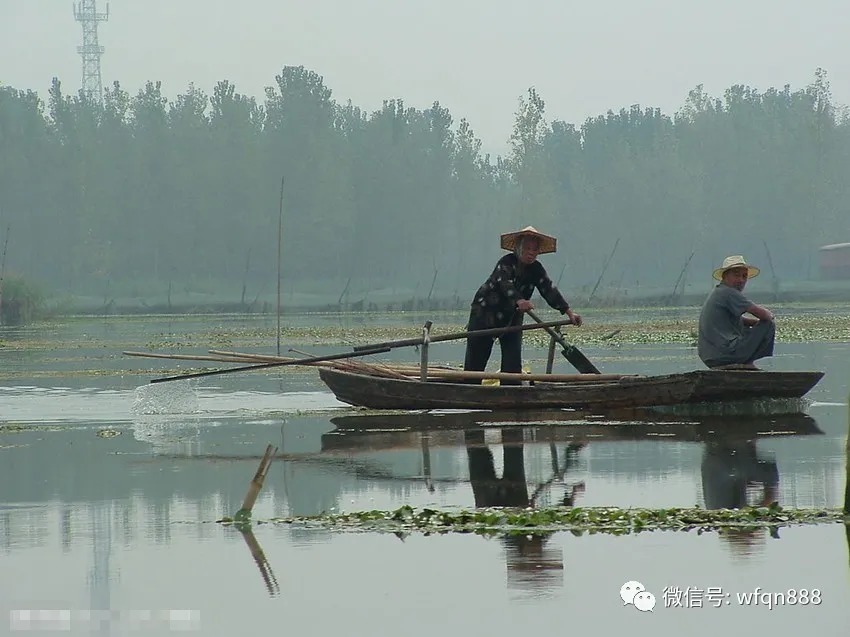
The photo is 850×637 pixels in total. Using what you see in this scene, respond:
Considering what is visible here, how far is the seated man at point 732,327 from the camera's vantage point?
661 inches

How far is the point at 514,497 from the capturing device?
11.4m

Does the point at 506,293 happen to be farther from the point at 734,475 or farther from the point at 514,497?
the point at 514,497

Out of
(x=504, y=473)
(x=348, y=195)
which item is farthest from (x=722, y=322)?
(x=348, y=195)

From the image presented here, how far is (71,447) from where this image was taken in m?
15.4

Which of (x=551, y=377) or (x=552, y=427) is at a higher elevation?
(x=551, y=377)

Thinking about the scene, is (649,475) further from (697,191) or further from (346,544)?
(697,191)

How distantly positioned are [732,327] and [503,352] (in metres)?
2.60

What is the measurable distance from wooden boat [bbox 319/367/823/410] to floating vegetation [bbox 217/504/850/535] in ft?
21.9

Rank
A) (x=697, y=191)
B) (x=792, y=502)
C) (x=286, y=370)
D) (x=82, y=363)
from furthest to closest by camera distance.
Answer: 1. (x=697, y=191)
2. (x=82, y=363)
3. (x=286, y=370)
4. (x=792, y=502)

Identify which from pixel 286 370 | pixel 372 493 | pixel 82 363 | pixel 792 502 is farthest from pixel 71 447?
pixel 82 363

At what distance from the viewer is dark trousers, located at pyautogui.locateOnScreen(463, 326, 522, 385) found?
1819 centimetres

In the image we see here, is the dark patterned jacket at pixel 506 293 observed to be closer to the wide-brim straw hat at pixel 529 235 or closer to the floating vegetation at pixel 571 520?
the wide-brim straw hat at pixel 529 235

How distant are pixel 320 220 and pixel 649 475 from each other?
78.0 m

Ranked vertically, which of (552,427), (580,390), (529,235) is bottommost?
(552,427)
